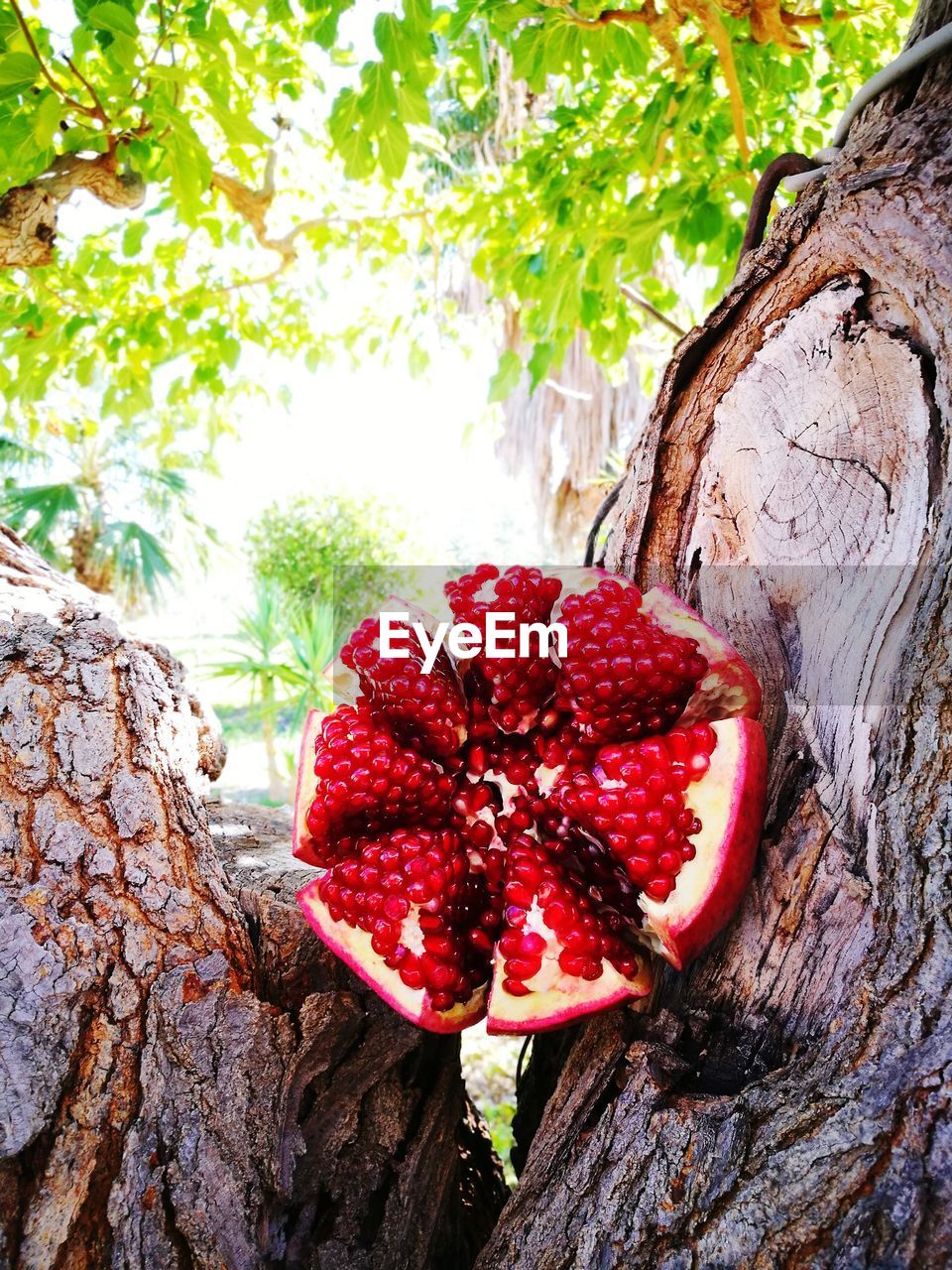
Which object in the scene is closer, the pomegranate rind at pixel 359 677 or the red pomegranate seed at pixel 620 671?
the red pomegranate seed at pixel 620 671

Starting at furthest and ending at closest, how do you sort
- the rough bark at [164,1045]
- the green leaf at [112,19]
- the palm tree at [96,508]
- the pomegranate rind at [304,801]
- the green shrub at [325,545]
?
the green shrub at [325,545] → the palm tree at [96,508] → the green leaf at [112,19] → the pomegranate rind at [304,801] → the rough bark at [164,1045]

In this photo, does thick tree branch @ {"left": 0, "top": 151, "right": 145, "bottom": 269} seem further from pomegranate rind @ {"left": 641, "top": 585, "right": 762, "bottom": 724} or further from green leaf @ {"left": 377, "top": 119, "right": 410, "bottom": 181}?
pomegranate rind @ {"left": 641, "top": 585, "right": 762, "bottom": 724}

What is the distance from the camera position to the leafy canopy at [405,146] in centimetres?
107

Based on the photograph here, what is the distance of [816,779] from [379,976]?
1.11 ft

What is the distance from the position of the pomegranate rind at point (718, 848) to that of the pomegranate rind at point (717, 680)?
0.16 ft

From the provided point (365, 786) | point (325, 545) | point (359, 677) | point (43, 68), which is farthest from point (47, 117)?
point (325, 545)

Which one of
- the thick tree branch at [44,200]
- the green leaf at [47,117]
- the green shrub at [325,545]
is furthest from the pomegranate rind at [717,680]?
the green shrub at [325,545]

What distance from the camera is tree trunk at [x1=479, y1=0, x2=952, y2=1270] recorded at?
1.41 feet

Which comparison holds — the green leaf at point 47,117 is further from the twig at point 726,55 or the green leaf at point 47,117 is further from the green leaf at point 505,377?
the green leaf at point 505,377

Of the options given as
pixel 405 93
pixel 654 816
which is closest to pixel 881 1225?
pixel 654 816

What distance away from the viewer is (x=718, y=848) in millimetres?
541

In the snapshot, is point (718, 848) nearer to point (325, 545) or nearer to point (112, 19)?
point (112, 19)

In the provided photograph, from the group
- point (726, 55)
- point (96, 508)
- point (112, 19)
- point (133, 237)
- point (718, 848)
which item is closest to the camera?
point (718, 848)

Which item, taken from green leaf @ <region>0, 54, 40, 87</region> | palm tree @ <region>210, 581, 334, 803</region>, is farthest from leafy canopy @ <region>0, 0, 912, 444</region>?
palm tree @ <region>210, 581, 334, 803</region>
